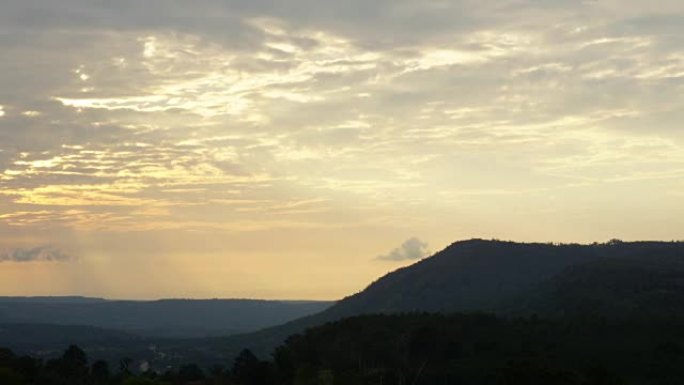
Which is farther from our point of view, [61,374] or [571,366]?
[61,374]

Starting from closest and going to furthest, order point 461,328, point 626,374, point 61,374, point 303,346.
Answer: point 626,374, point 61,374, point 303,346, point 461,328

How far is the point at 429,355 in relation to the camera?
166 m

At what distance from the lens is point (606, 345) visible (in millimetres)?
167625

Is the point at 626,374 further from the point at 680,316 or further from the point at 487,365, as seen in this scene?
the point at 680,316

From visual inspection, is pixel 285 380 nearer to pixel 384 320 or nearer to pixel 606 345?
pixel 384 320

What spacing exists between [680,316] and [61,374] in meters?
129

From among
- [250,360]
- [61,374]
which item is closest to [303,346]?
[250,360]

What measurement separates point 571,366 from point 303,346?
50.8 m

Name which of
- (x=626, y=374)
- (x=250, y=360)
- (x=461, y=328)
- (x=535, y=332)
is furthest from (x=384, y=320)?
(x=626, y=374)

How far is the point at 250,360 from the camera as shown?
15625cm

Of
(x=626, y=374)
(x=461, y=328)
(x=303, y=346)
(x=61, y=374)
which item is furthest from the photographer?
(x=461, y=328)

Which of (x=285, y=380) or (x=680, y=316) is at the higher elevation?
(x=680, y=316)

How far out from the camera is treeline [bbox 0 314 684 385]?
144625mm

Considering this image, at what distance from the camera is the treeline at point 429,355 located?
474 ft
